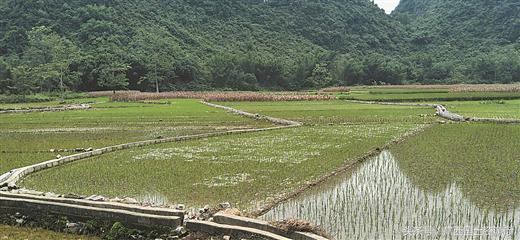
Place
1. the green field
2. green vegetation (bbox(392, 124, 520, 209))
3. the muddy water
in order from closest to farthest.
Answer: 1. the muddy water
2. green vegetation (bbox(392, 124, 520, 209))
3. the green field

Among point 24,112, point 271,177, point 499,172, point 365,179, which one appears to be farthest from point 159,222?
point 24,112

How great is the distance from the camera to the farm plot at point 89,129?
17703 mm

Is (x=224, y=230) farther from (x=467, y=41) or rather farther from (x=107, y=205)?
(x=467, y=41)

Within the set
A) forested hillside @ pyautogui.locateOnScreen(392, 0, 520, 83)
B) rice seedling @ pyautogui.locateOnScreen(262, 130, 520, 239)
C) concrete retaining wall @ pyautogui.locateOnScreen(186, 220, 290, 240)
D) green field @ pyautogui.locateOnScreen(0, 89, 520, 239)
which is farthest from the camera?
forested hillside @ pyautogui.locateOnScreen(392, 0, 520, 83)

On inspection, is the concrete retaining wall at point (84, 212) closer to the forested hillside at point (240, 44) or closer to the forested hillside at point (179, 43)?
the forested hillside at point (179, 43)

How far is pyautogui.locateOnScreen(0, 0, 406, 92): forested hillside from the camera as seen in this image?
66.5m

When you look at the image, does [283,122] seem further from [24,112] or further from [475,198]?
[24,112]

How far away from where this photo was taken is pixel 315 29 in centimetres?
10438

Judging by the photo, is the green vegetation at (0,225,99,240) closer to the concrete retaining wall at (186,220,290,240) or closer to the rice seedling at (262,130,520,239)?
the concrete retaining wall at (186,220,290,240)

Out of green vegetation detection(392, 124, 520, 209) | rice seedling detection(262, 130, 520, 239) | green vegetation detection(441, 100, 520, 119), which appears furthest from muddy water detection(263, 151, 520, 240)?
green vegetation detection(441, 100, 520, 119)

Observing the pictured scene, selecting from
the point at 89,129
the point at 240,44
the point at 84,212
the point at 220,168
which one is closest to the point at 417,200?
the point at 220,168

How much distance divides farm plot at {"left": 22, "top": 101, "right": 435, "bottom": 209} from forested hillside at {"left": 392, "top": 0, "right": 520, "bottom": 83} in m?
64.8

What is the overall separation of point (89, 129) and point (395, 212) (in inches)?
825

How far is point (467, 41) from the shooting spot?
97.2m
